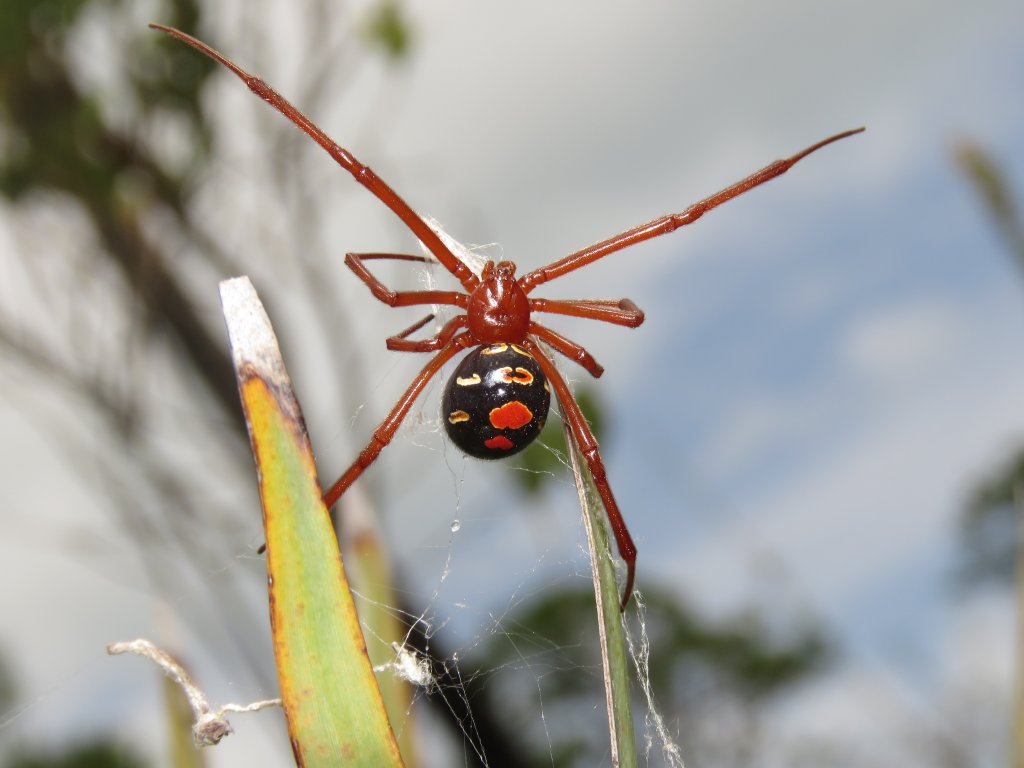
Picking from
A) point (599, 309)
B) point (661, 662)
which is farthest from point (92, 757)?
point (599, 309)

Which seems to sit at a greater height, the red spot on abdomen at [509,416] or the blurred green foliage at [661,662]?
the red spot on abdomen at [509,416]

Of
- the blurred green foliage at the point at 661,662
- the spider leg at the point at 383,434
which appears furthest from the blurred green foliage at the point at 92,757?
the spider leg at the point at 383,434

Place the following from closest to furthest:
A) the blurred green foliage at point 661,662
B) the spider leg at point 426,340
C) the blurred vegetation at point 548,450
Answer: the spider leg at point 426,340 < the blurred vegetation at point 548,450 < the blurred green foliage at point 661,662

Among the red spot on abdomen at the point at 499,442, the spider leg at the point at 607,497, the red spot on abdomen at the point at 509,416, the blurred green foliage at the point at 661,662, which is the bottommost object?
the blurred green foliage at the point at 661,662

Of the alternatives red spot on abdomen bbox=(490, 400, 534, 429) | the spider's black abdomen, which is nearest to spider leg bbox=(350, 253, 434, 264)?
the spider's black abdomen

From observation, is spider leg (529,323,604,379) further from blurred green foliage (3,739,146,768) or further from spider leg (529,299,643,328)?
blurred green foliage (3,739,146,768)

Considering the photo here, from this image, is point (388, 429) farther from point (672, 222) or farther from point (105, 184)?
point (105, 184)

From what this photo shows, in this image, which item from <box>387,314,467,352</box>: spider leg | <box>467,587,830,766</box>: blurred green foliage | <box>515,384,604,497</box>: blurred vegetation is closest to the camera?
<box>387,314,467,352</box>: spider leg

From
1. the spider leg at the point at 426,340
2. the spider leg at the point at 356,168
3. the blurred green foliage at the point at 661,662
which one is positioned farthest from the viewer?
the blurred green foliage at the point at 661,662

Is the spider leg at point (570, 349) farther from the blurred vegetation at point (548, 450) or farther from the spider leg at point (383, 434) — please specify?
the blurred vegetation at point (548, 450)
